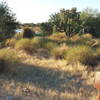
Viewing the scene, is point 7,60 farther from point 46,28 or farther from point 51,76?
point 46,28

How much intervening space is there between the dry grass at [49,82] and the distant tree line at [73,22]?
19678mm

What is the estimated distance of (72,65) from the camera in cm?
1127

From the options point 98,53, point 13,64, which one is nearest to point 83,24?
point 98,53

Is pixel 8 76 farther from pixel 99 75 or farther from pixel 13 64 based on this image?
pixel 99 75

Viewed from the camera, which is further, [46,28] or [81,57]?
[46,28]

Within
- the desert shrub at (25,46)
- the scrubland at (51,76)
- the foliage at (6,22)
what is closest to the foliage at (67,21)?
the foliage at (6,22)

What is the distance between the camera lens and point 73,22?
103ft

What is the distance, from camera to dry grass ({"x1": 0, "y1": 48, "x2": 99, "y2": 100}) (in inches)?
274

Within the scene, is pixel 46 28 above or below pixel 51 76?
above

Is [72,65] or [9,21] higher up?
[9,21]

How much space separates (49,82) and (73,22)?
23.2 meters

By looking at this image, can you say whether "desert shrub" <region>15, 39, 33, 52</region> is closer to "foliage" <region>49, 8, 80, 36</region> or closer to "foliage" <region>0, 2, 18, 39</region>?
"foliage" <region>0, 2, 18, 39</region>

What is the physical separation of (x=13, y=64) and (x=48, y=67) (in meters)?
1.92

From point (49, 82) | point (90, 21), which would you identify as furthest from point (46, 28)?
point (49, 82)
